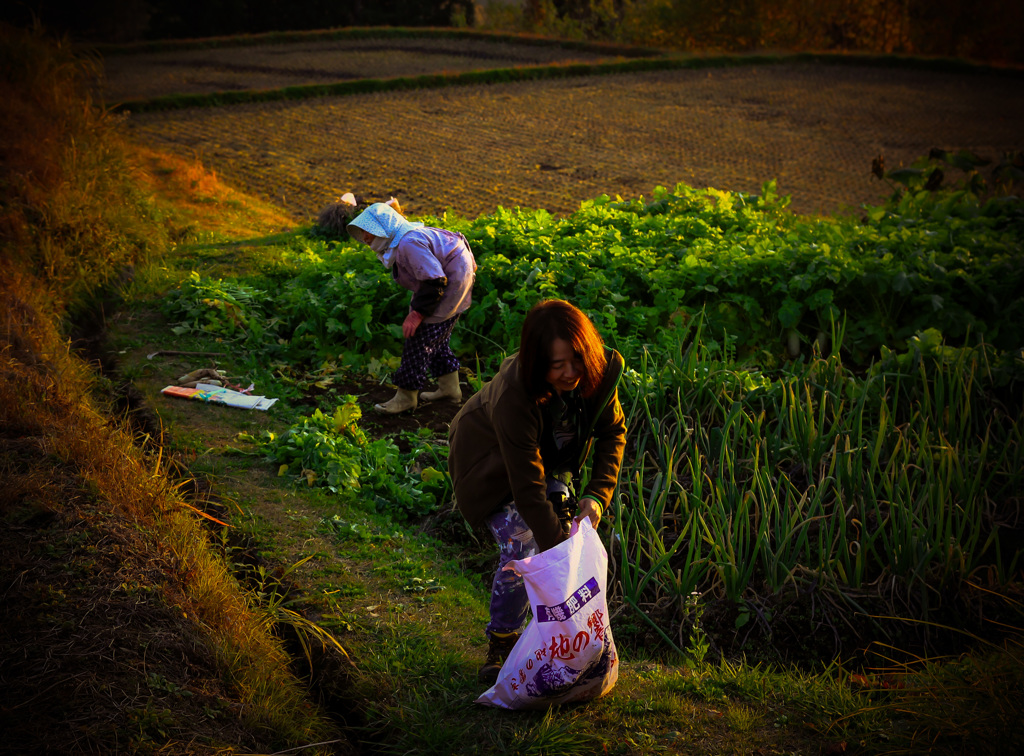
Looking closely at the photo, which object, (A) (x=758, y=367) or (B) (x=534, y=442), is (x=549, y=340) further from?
(A) (x=758, y=367)

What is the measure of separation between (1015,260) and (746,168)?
637 centimetres

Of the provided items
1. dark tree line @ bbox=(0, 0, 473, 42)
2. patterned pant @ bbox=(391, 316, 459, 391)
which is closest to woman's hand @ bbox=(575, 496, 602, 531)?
patterned pant @ bbox=(391, 316, 459, 391)

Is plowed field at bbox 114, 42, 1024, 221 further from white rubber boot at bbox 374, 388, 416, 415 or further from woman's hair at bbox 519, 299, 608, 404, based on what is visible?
woman's hair at bbox 519, 299, 608, 404

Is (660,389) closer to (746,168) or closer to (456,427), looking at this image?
(456,427)

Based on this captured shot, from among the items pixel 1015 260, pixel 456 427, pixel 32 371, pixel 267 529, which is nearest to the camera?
pixel 456 427

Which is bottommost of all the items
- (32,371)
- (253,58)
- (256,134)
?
(32,371)

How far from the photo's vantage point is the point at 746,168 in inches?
439

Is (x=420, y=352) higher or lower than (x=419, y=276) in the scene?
lower

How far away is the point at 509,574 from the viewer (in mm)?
2768

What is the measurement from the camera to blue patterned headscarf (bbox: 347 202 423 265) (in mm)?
4242

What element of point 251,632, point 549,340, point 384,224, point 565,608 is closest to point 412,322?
point 384,224

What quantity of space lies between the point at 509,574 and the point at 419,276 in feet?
6.42

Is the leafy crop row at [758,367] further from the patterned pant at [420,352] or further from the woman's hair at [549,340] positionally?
the woman's hair at [549,340]

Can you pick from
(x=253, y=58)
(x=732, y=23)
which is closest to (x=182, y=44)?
(x=253, y=58)
